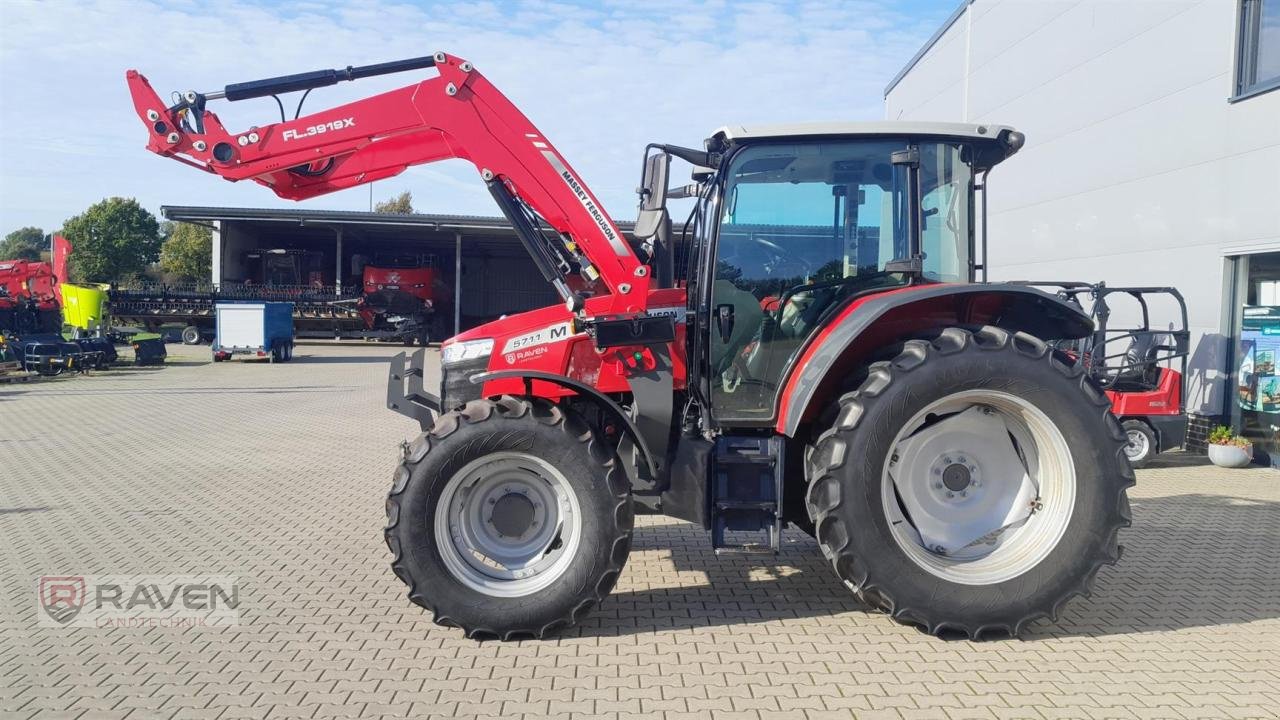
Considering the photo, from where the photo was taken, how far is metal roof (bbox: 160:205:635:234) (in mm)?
31812

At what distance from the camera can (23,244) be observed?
78.6 m

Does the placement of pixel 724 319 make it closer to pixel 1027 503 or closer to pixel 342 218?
pixel 1027 503

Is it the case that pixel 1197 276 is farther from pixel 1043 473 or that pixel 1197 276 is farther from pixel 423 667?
pixel 423 667

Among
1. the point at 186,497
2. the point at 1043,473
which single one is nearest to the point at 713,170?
the point at 1043,473

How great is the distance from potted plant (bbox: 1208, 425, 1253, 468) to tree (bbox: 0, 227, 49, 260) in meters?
77.7

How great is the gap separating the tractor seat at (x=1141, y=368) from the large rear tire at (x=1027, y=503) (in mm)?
6532

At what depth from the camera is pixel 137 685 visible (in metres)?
3.82

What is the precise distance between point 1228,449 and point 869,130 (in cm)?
751

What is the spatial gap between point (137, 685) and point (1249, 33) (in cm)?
1167

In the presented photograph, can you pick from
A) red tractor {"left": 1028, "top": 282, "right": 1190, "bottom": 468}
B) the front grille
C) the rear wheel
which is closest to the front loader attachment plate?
the front grille

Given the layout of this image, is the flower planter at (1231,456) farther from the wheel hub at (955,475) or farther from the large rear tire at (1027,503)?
the wheel hub at (955,475)

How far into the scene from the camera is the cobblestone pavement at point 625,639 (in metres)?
3.69

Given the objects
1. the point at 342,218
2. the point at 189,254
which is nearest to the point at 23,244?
the point at 189,254

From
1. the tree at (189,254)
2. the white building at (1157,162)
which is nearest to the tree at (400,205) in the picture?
the tree at (189,254)
